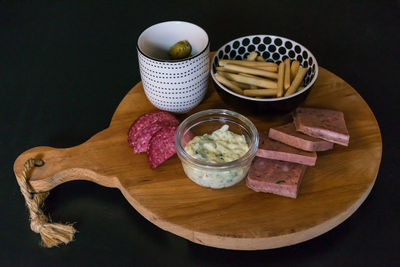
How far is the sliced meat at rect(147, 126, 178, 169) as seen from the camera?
1.89 meters

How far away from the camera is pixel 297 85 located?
2014 millimetres

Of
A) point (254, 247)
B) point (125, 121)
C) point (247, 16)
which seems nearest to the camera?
point (254, 247)

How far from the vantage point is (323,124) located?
6.23 feet

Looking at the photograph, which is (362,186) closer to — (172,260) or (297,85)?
(297,85)

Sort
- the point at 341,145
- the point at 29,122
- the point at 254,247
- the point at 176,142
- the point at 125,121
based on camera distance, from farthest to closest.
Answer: the point at 29,122 < the point at 125,121 < the point at 341,145 < the point at 176,142 < the point at 254,247

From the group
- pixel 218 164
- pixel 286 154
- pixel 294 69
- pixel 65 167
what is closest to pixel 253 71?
pixel 294 69

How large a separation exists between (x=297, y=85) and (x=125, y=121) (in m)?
0.75

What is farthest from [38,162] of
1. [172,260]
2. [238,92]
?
[238,92]

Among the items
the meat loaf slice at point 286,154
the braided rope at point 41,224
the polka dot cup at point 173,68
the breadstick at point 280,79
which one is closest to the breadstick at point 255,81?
the breadstick at point 280,79

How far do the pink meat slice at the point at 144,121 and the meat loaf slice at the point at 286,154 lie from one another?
1.35 ft

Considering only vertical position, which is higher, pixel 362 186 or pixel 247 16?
pixel 247 16

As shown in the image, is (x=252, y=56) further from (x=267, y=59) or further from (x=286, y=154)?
(x=286, y=154)

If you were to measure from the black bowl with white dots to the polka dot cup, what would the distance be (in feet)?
0.28

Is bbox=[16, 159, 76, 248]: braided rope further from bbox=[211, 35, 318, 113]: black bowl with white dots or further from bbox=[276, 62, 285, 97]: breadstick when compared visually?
bbox=[276, 62, 285, 97]: breadstick
